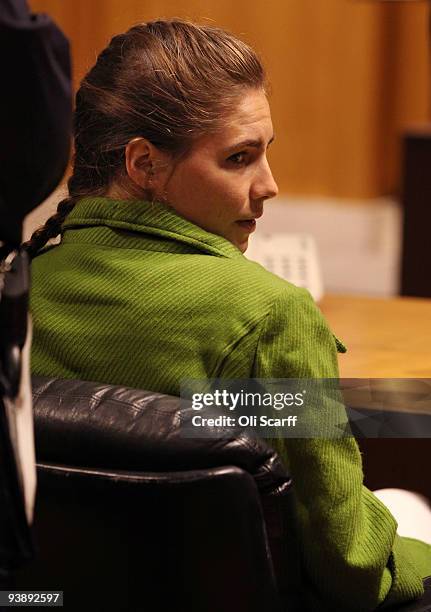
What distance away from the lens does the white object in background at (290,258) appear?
2.30 m

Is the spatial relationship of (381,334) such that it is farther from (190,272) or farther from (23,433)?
(23,433)

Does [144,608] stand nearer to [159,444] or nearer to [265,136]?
[159,444]

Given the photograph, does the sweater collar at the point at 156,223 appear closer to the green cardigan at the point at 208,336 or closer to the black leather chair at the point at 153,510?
the green cardigan at the point at 208,336

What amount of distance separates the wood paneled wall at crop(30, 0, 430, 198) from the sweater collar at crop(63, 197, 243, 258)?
12.7 ft

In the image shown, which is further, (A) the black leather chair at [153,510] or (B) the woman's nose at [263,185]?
(B) the woman's nose at [263,185]

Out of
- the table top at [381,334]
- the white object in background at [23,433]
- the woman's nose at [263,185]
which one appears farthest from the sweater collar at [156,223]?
the table top at [381,334]

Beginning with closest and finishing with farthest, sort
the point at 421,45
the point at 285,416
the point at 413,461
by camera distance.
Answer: the point at 285,416 → the point at 413,461 → the point at 421,45

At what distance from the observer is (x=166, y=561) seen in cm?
115


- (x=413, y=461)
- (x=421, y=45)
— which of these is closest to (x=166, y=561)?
(x=413, y=461)

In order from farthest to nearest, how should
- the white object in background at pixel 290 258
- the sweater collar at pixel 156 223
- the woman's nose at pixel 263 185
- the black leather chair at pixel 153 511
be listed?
1. the white object in background at pixel 290 258
2. the woman's nose at pixel 263 185
3. the sweater collar at pixel 156 223
4. the black leather chair at pixel 153 511

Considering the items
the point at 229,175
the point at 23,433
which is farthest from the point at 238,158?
the point at 23,433

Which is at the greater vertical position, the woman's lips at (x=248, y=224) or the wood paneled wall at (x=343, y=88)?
the woman's lips at (x=248, y=224)

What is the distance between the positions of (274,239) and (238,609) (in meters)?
1.27

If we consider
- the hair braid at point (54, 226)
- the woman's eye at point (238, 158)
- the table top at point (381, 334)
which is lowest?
the table top at point (381, 334)
